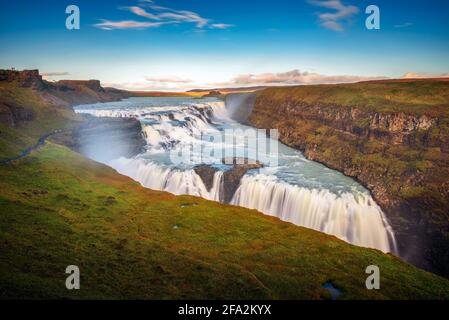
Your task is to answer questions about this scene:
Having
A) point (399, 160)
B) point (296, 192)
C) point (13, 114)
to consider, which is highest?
point (13, 114)

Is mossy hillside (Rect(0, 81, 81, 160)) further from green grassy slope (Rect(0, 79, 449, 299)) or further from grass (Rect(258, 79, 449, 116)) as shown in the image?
grass (Rect(258, 79, 449, 116))

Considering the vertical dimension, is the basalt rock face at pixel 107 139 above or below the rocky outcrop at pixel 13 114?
below

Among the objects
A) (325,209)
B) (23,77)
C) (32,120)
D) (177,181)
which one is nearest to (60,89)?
(23,77)

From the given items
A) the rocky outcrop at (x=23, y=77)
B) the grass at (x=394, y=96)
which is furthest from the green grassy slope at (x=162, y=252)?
the rocky outcrop at (x=23, y=77)

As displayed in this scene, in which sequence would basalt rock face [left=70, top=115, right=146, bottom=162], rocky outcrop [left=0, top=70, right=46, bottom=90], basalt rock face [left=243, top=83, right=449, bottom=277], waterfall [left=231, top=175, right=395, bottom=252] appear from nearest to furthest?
basalt rock face [left=243, top=83, right=449, bottom=277] < waterfall [left=231, top=175, right=395, bottom=252] < basalt rock face [left=70, top=115, right=146, bottom=162] < rocky outcrop [left=0, top=70, right=46, bottom=90]

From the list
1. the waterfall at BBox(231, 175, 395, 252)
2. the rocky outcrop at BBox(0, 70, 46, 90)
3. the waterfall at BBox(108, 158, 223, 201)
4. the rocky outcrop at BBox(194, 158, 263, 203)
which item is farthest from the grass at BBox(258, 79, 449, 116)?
the rocky outcrop at BBox(0, 70, 46, 90)

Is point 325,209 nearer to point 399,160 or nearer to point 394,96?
point 399,160

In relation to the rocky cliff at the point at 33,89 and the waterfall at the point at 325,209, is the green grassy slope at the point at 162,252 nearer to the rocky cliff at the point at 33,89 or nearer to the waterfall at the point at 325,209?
the waterfall at the point at 325,209
